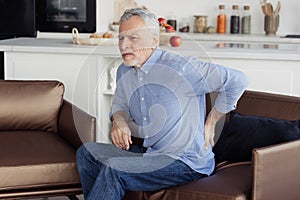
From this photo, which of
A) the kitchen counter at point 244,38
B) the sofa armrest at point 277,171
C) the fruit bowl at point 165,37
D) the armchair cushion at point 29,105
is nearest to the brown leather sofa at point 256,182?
the sofa armrest at point 277,171

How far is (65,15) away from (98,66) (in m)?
2.52

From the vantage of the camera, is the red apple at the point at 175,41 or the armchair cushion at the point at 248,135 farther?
the red apple at the point at 175,41

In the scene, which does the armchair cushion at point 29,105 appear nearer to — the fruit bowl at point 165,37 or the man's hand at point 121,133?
the man's hand at point 121,133

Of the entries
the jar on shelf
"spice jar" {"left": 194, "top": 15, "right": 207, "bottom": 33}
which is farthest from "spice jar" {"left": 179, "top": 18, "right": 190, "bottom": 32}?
"spice jar" {"left": 194, "top": 15, "right": 207, "bottom": 33}

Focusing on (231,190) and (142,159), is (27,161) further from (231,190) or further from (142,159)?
(231,190)

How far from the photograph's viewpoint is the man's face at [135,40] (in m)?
2.71

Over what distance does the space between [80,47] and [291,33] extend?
291 cm

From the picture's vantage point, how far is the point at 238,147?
9.93 ft

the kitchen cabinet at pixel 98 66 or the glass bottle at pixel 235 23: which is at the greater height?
the glass bottle at pixel 235 23

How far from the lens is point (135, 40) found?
272cm

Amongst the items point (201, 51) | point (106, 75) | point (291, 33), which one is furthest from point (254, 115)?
point (291, 33)

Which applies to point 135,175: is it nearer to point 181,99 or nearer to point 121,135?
point 121,135

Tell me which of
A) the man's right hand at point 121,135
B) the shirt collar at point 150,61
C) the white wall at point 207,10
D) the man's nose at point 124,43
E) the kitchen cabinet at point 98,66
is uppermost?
the white wall at point 207,10

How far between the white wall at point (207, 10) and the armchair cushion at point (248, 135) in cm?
350
